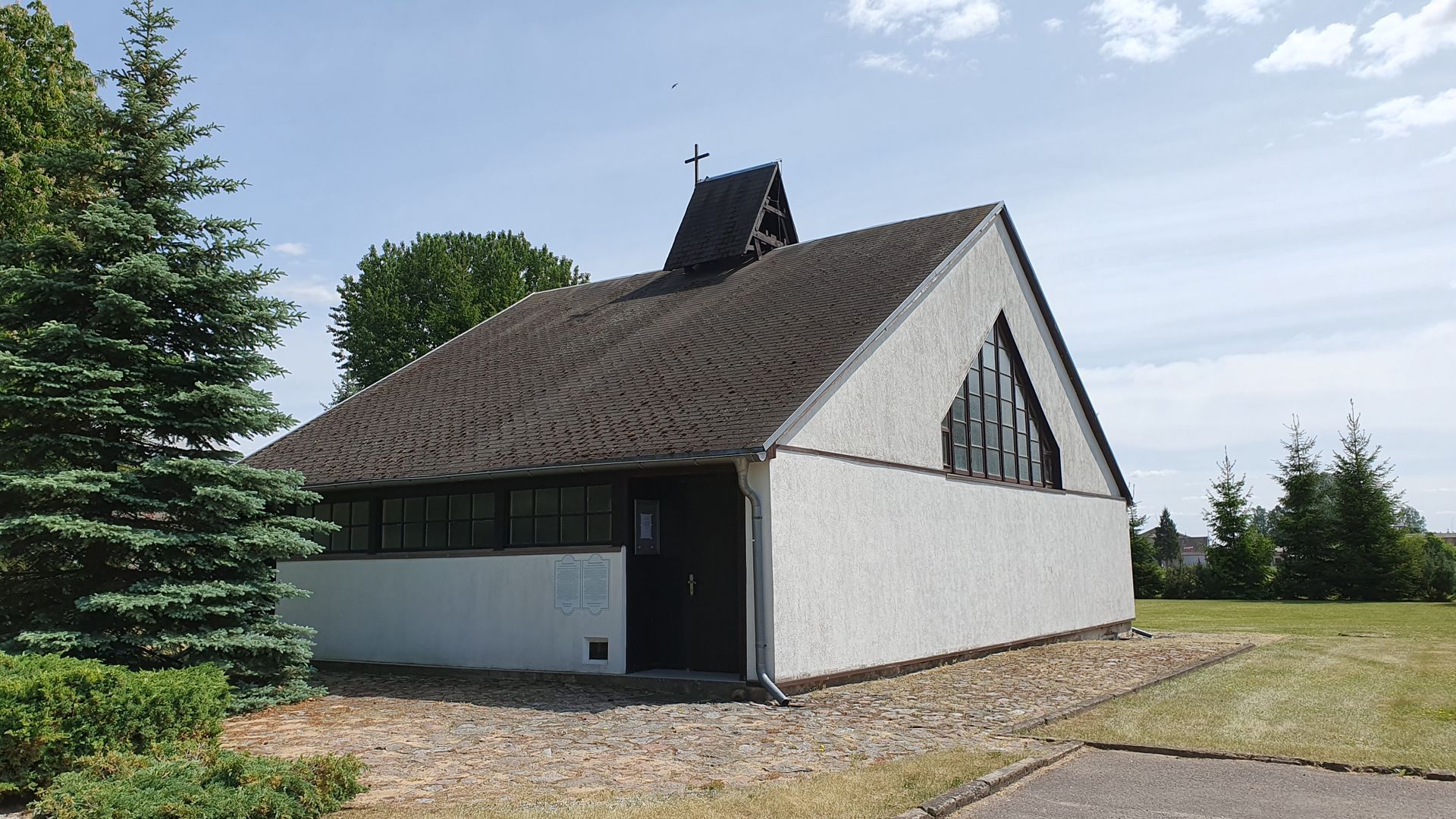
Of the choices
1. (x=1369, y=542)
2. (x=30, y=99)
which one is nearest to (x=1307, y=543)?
(x=1369, y=542)

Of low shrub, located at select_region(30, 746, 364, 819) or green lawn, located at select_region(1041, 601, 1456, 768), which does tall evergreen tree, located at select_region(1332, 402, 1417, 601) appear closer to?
green lawn, located at select_region(1041, 601, 1456, 768)

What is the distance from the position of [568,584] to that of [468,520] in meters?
2.23

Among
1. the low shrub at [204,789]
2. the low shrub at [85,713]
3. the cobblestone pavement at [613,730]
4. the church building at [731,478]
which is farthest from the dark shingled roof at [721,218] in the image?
the low shrub at [204,789]

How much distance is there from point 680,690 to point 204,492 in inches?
225

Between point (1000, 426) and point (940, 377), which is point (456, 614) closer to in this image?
point (940, 377)

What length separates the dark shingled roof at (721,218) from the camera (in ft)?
66.8

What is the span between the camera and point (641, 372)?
609 inches

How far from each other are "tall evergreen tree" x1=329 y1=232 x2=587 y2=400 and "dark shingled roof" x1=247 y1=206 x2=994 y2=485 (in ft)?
50.7

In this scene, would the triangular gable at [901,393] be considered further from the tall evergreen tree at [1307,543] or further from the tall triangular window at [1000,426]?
the tall evergreen tree at [1307,543]

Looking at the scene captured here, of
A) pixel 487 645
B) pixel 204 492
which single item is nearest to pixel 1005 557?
pixel 487 645

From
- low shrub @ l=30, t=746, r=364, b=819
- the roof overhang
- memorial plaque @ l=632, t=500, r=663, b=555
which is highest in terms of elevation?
the roof overhang

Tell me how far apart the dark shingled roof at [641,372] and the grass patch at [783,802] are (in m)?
4.74

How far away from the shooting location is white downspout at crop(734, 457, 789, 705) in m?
11.9

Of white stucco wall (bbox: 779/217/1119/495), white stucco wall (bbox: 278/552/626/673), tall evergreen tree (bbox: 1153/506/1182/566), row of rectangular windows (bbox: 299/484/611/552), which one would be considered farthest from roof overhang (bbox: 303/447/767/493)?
tall evergreen tree (bbox: 1153/506/1182/566)
